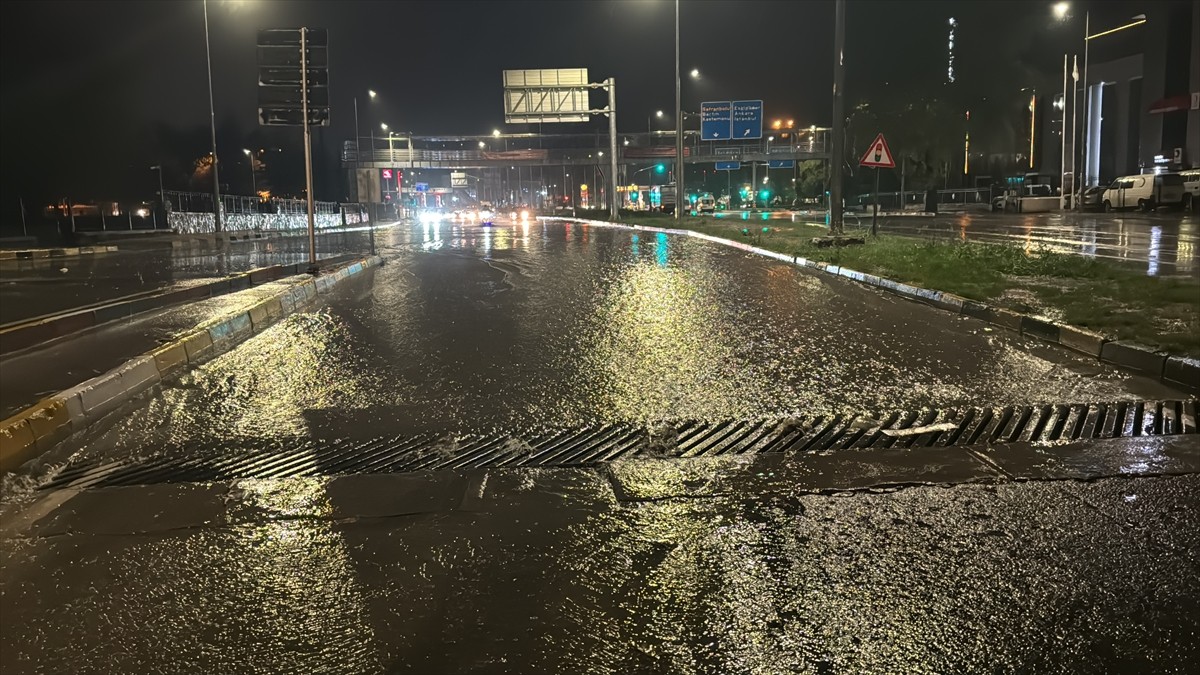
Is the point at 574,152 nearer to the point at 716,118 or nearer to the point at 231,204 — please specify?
the point at 716,118

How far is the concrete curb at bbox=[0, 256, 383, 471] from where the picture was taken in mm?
5906

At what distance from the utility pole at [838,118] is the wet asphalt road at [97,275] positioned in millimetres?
15210

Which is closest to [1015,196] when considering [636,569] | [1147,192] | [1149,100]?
[1149,100]

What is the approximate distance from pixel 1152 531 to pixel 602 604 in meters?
2.88

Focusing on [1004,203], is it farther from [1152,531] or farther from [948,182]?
[1152,531]

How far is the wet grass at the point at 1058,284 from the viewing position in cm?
888

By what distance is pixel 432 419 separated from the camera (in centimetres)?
651

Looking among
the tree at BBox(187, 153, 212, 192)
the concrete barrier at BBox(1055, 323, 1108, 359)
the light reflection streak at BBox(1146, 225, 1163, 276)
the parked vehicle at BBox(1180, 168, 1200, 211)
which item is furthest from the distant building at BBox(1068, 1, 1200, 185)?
the tree at BBox(187, 153, 212, 192)

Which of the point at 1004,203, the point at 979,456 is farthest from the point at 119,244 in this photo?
the point at 1004,203

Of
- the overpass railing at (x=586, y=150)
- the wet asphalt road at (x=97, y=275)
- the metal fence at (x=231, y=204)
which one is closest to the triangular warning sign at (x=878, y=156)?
the wet asphalt road at (x=97, y=275)

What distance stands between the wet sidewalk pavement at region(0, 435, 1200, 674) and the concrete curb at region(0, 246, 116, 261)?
90.9ft

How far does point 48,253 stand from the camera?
93.1ft

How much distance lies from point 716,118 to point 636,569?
4941 centimetres

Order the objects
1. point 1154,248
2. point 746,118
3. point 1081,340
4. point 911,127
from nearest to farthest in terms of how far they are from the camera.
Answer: point 1081,340, point 1154,248, point 746,118, point 911,127
